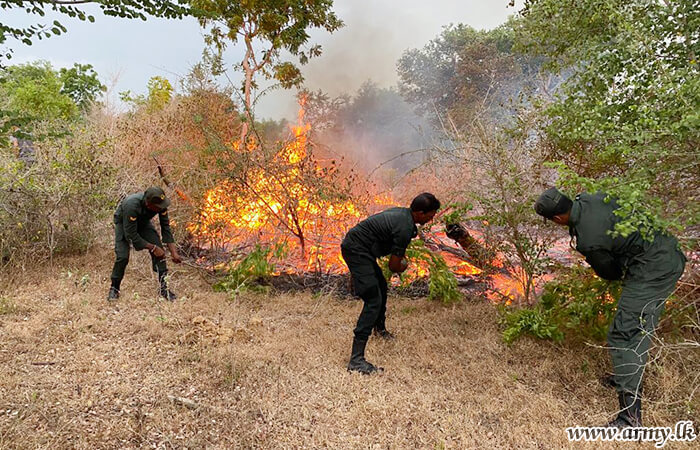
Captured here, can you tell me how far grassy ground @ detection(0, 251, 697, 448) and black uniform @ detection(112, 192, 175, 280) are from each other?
65 cm

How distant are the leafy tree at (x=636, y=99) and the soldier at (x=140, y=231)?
4.77m

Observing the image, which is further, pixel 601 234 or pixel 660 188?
pixel 660 188

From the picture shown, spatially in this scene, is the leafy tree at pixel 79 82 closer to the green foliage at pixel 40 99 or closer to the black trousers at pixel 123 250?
the green foliage at pixel 40 99

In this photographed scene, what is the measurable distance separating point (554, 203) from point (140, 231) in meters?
5.20

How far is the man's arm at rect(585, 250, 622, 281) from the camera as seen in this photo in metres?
2.89

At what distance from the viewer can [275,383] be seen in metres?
3.34

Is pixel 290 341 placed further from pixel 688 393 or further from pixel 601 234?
pixel 688 393

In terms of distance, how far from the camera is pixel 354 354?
3.68 meters

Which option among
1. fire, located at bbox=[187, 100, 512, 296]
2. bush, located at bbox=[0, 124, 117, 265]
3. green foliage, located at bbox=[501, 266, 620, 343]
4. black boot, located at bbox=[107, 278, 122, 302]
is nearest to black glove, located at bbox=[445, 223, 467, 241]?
fire, located at bbox=[187, 100, 512, 296]

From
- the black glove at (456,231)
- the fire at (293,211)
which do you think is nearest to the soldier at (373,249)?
the black glove at (456,231)

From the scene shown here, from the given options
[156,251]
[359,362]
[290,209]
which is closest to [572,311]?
[359,362]

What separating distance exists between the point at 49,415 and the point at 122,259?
9.74 feet

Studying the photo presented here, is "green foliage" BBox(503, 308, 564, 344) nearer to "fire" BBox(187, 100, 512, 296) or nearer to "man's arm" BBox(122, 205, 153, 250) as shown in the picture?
"fire" BBox(187, 100, 512, 296)

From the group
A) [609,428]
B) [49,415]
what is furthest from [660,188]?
[49,415]
